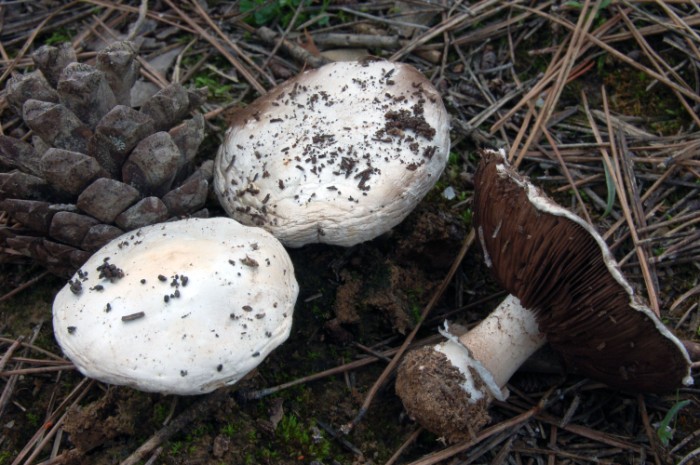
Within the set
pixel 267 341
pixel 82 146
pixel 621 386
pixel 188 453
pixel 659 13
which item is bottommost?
pixel 188 453

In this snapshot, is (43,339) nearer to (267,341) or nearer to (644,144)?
(267,341)

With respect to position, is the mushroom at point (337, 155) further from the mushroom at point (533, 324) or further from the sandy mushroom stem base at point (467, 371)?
the sandy mushroom stem base at point (467, 371)

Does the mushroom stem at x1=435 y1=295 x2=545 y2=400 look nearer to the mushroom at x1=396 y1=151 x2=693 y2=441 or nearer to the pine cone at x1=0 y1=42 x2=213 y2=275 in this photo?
the mushroom at x1=396 y1=151 x2=693 y2=441

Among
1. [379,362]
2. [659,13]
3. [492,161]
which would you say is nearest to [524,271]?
[492,161]

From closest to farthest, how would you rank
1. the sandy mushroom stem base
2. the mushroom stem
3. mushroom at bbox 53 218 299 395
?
mushroom at bbox 53 218 299 395
the sandy mushroom stem base
the mushroom stem

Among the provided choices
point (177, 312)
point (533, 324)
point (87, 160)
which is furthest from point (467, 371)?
point (87, 160)

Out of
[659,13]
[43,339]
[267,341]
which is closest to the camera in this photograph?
[267,341]

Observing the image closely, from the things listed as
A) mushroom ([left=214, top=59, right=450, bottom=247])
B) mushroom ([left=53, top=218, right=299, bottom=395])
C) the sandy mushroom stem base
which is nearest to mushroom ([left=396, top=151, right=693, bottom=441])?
the sandy mushroom stem base
